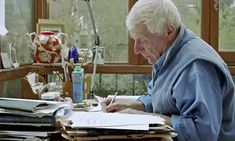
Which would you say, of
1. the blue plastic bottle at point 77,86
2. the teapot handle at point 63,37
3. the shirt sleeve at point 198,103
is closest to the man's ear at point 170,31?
the shirt sleeve at point 198,103

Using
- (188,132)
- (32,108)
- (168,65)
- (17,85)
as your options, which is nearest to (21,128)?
(32,108)

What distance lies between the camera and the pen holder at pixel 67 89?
2273 millimetres

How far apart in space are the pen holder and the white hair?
801 mm

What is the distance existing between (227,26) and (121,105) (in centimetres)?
147

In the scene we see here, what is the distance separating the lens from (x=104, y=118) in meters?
1.28

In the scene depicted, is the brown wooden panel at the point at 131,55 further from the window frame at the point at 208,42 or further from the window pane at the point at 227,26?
the window pane at the point at 227,26

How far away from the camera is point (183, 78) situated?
4.84ft

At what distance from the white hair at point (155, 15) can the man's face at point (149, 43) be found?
0.03m

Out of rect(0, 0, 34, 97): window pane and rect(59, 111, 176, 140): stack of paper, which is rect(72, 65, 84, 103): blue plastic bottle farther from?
rect(59, 111, 176, 140): stack of paper

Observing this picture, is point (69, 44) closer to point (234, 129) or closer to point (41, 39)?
point (41, 39)

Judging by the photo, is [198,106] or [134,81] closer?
[198,106]

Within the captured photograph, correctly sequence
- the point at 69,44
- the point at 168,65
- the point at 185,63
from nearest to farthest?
1. the point at 185,63
2. the point at 168,65
3. the point at 69,44

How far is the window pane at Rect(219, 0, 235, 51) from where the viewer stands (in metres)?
2.89

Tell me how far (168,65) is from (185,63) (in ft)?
0.41
